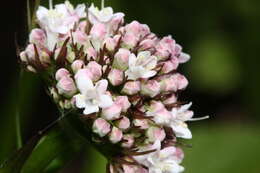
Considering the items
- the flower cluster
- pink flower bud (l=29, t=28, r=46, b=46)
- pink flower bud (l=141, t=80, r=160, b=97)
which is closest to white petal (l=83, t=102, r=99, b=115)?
the flower cluster

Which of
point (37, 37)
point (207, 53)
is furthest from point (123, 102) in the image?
point (207, 53)

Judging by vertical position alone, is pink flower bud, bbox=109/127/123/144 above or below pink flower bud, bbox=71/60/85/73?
below

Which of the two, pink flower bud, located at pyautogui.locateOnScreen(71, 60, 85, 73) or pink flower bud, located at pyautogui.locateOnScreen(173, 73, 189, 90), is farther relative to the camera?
pink flower bud, located at pyautogui.locateOnScreen(173, 73, 189, 90)

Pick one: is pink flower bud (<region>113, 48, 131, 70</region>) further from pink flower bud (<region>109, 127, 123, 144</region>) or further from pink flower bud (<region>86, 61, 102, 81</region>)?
pink flower bud (<region>109, 127, 123, 144</region>)

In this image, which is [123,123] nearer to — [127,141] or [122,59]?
[127,141]

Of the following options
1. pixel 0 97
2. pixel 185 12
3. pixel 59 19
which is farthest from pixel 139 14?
pixel 59 19

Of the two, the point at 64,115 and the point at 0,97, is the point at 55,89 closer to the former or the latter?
the point at 64,115

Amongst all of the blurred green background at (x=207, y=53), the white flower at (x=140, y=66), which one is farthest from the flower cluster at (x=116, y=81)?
the blurred green background at (x=207, y=53)
